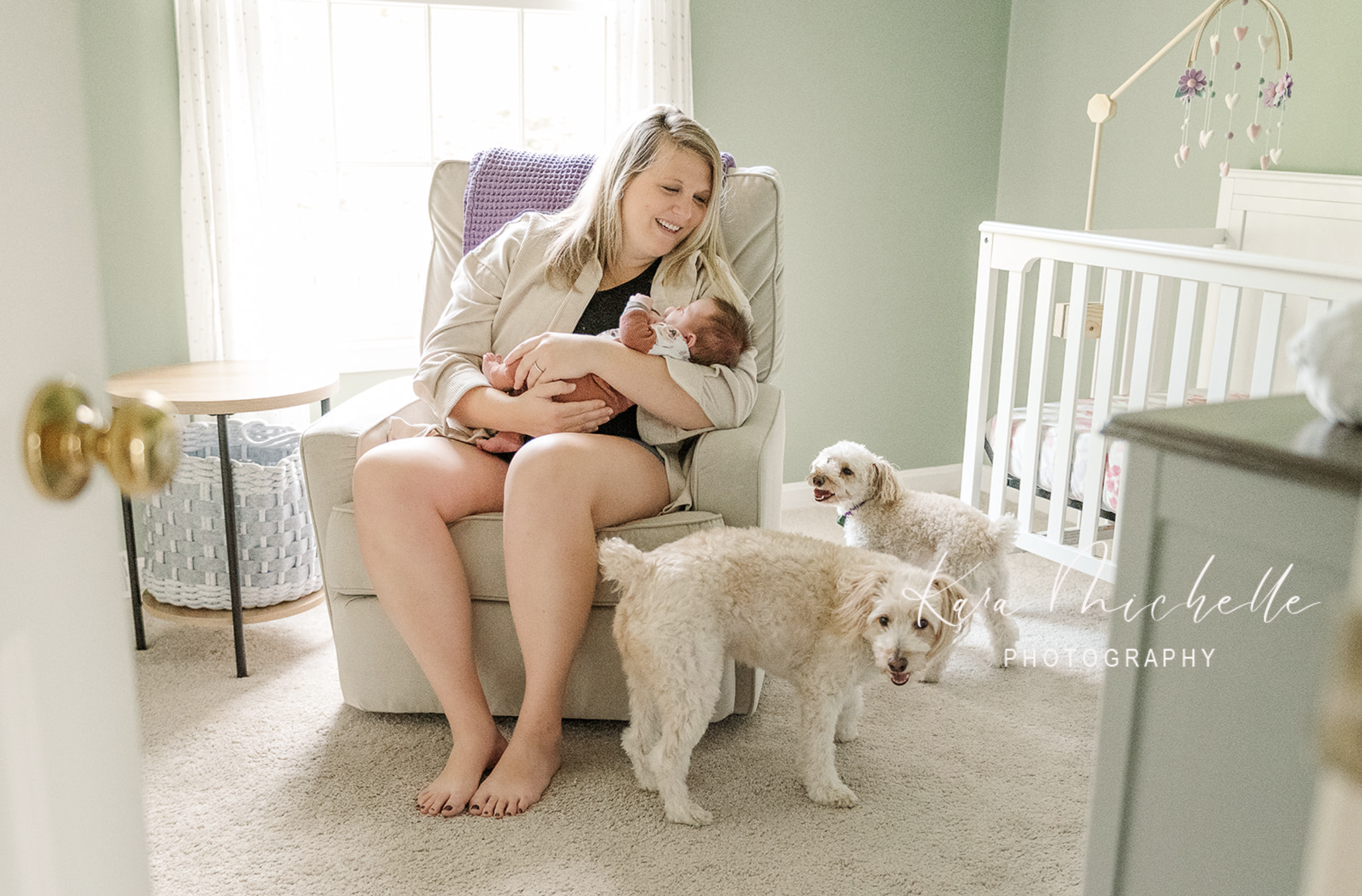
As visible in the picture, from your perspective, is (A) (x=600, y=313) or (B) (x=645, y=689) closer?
(B) (x=645, y=689)

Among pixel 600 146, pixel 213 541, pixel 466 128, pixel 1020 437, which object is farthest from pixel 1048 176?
pixel 213 541

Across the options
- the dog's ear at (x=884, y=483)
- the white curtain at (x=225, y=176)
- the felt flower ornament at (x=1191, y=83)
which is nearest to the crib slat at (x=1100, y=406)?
the dog's ear at (x=884, y=483)

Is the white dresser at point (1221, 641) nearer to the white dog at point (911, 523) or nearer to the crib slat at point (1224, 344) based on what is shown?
the white dog at point (911, 523)

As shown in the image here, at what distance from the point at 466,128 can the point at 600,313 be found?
1.25m

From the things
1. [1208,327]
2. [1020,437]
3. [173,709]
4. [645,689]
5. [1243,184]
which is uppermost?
[1243,184]

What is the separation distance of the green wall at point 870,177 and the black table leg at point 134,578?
189cm

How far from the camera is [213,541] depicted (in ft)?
7.63

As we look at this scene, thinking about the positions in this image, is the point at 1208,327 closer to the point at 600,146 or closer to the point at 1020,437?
the point at 1020,437

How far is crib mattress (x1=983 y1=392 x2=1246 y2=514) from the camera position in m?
2.47

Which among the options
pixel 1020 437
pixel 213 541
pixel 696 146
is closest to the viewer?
pixel 696 146

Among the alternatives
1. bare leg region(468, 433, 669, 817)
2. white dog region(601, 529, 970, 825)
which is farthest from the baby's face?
white dog region(601, 529, 970, 825)

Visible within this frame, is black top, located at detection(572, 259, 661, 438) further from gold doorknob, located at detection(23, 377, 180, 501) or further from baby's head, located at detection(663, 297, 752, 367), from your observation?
gold doorknob, located at detection(23, 377, 180, 501)

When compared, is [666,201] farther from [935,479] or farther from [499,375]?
[935,479]

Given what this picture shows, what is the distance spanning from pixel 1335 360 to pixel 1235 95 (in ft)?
7.05
